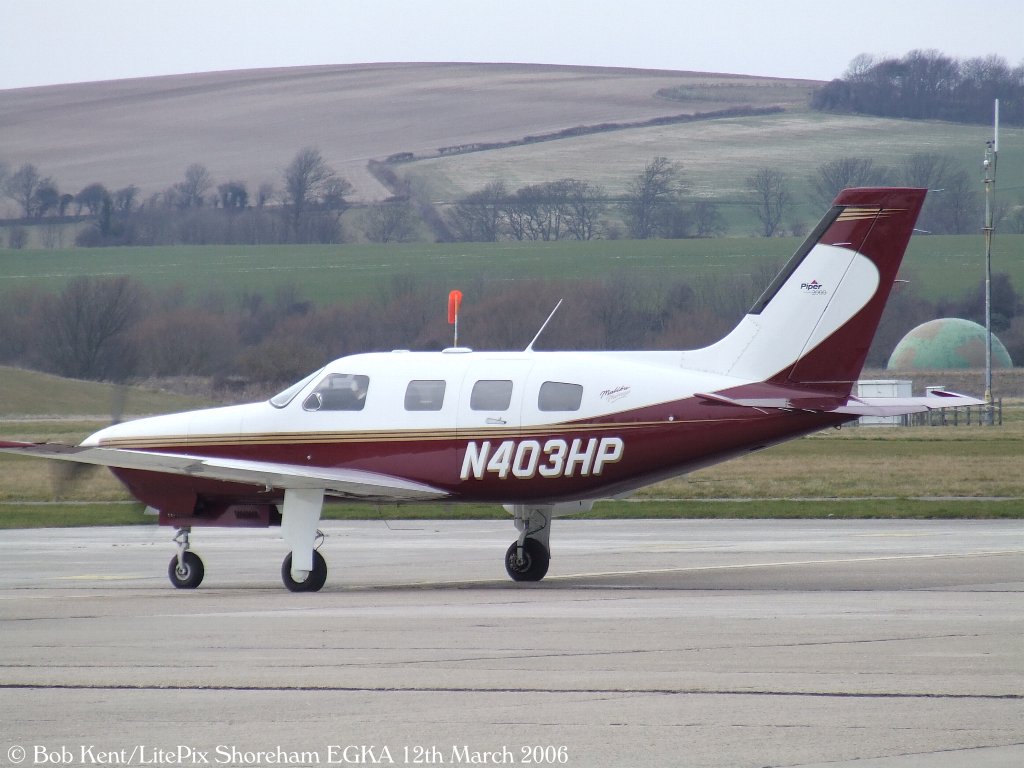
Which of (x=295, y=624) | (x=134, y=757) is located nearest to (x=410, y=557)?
(x=295, y=624)

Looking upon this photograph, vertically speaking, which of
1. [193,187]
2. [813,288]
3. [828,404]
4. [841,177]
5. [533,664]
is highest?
[193,187]

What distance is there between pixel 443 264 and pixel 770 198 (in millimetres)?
38971

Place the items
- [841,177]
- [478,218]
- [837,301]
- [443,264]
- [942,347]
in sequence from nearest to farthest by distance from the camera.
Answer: [837,301]
[443,264]
[942,347]
[478,218]
[841,177]

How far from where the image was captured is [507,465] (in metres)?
18.0

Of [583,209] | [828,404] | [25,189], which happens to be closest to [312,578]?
[828,404]

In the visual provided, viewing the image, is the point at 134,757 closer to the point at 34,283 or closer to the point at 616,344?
the point at 616,344

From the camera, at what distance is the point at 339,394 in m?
19.0

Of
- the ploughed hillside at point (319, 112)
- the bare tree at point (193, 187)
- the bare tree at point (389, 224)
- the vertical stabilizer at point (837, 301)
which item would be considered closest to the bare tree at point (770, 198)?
the ploughed hillside at point (319, 112)

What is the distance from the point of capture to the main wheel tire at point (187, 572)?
736 inches

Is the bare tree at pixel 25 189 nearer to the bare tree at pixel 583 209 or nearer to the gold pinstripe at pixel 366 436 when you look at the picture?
the bare tree at pixel 583 209

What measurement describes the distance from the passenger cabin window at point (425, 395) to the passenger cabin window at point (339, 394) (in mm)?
613

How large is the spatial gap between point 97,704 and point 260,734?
1.65 m

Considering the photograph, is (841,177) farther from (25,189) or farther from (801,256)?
(801,256)

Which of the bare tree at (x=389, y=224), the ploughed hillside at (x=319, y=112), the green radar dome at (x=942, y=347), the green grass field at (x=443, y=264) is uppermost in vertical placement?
the ploughed hillside at (x=319, y=112)
